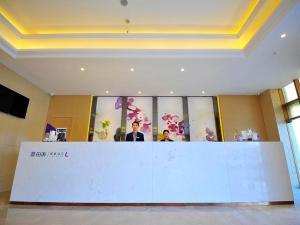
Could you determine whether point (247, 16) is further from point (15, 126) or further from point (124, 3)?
point (15, 126)

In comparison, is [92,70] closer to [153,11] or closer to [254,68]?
[153,11]

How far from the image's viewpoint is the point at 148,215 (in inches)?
104

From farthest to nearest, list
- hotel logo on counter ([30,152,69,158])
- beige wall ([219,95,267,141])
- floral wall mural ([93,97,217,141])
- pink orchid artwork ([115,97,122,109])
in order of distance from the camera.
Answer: pink orchid artwork ([115,97,122,109]) < floral wall mural ([93,97,217,141]) < beige wall ([219,95,267,141]) < hotel logo on counter ([30,152,69,158])

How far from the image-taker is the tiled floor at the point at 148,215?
2371 millimetres

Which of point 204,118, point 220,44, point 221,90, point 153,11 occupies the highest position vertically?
point 153,11

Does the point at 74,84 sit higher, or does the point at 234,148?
the point at 74,84

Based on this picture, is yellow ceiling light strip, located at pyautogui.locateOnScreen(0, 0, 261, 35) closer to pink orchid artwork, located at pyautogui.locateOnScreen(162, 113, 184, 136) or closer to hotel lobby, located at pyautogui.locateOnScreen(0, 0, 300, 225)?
hotel lobby, located at pyautogui.locateOnScreen(0, 0, 300, 225)

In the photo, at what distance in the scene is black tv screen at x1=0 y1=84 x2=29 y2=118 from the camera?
14.8ft

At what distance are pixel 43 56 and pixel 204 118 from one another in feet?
18.5

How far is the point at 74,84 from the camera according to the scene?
18.9 feet

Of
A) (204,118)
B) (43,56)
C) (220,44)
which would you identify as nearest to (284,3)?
(220,44)

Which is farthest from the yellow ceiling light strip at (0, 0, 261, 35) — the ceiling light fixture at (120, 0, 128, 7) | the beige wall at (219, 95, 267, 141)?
the beige wall at (219, 95, 267, 141)

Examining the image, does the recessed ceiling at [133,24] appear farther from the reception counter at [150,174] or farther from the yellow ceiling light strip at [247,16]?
the reception counter at [150,174]

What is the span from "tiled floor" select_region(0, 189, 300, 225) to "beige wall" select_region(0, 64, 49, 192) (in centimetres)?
202
